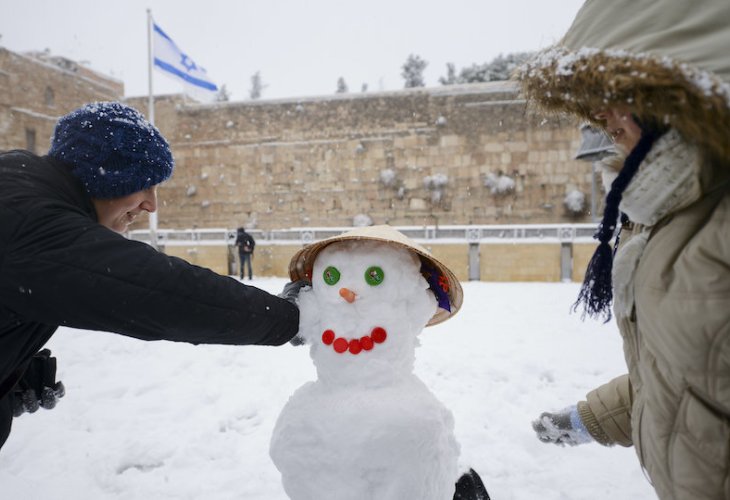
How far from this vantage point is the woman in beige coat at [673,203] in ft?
2.87

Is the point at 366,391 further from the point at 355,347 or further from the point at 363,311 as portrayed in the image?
the point at 363,311

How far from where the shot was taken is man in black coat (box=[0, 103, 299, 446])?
44.3 inches

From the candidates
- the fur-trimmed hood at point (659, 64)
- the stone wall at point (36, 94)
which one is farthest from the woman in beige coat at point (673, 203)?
the stone wall at point (36, 94)

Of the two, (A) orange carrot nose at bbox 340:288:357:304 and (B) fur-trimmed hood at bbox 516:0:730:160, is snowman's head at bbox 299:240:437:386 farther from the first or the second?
(B) fur-trimmed hood at bbox 516:0:730:160

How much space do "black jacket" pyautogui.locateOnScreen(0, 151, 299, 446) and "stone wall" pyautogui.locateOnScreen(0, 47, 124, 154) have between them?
17618 millimetres

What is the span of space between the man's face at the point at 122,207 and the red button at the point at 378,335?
100cm

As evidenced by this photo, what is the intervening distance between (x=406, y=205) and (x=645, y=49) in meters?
15.0

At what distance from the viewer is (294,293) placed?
5.98ft

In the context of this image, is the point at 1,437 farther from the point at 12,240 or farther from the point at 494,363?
the point at 494,363

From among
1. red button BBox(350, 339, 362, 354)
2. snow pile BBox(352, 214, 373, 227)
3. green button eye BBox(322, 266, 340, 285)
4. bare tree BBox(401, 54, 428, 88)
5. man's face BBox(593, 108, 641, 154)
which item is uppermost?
bare tree BBox(401, 54, 428, 88)

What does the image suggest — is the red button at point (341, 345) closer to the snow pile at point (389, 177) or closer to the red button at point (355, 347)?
the red button at point (355, 347)

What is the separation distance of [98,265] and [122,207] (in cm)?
50

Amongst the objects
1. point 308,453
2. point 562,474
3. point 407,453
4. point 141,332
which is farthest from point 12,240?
point 562,474

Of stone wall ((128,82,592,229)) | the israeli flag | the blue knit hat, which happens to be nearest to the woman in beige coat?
the blue knit hat
